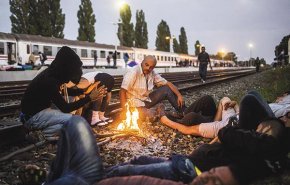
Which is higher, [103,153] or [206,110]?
[206,110]

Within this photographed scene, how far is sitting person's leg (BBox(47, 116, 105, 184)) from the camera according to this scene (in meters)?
1.94

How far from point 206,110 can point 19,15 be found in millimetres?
39850

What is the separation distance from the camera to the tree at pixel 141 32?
59.4 m

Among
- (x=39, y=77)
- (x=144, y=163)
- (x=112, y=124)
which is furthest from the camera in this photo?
(x=112, y=124)

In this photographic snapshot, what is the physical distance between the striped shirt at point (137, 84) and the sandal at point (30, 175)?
3.32 meters

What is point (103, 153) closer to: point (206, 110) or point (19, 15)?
point (206, 110)

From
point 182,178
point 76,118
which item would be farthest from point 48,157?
point 182,178

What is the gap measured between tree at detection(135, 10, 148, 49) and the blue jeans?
191ft

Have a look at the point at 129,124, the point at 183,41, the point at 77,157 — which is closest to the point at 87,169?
the point at 77,157

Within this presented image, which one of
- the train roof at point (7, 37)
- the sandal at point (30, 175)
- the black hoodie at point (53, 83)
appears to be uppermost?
the train roof at point (7, 37)

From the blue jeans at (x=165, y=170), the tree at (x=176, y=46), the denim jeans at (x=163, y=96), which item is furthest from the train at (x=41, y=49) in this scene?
the tree at (x=176, y=46)

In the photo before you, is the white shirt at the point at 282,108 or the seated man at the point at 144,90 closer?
the white shirt at the point at 282,108

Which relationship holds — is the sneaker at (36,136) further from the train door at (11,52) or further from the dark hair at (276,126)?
the train door at (11,52)

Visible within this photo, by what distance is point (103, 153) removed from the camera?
3.70 metres
